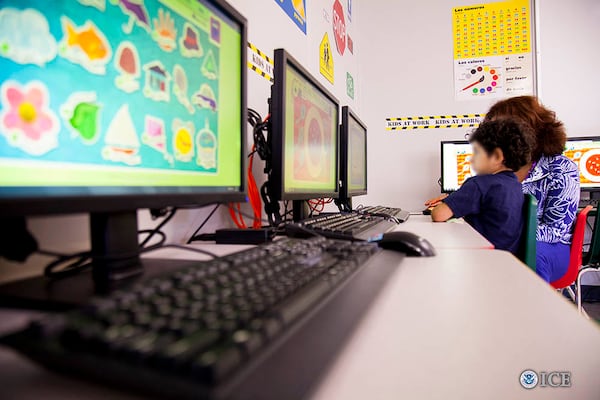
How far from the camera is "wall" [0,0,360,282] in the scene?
0.52 meters

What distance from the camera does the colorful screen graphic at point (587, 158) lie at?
2.45 metres

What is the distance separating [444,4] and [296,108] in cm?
252

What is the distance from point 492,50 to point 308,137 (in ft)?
7.90

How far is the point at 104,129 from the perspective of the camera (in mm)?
411

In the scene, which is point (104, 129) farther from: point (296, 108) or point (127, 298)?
point (296, 108)

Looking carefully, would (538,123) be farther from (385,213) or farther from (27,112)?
(27,112)

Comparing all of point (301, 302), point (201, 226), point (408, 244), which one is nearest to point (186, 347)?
point (301, 302)

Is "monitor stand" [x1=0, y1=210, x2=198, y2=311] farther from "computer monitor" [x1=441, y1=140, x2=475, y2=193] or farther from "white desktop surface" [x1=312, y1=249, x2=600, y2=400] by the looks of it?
"computer monitor" [x1=441, y1=140, x2=475, y2=193]

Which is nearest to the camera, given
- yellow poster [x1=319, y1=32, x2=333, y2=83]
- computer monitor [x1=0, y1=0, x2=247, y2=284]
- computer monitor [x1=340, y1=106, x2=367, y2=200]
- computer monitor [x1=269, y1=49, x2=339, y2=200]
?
computer monitor [x1=0, y1=0, x2=247, y2=284]

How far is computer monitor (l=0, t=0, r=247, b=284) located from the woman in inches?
60.0

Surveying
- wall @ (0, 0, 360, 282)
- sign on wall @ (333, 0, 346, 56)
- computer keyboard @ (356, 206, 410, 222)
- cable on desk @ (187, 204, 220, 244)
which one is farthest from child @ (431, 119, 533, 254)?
sign on wall @ (333, 0, 346, 56)

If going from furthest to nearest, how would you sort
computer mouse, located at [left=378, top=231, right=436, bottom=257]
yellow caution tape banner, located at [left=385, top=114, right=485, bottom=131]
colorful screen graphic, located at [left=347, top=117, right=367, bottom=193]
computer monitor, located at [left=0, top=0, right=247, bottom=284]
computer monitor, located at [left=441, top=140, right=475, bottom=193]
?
yellow caution tape banner, located at [left=385, top=114, right=485, bottom=131] → computer monitor, located at [left=441, top=140, right=475, bottom=193] → colorful screen graphic, located at [left=347, top=117, right=367, bottom=193] → computer mouse, located at [left=378, top=231, right=436, bottom=257] → computer monitor, located at [left=0, top=0, right=247, bottom=284]

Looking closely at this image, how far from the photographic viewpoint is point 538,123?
175cm

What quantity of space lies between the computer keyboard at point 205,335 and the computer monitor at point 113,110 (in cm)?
14
